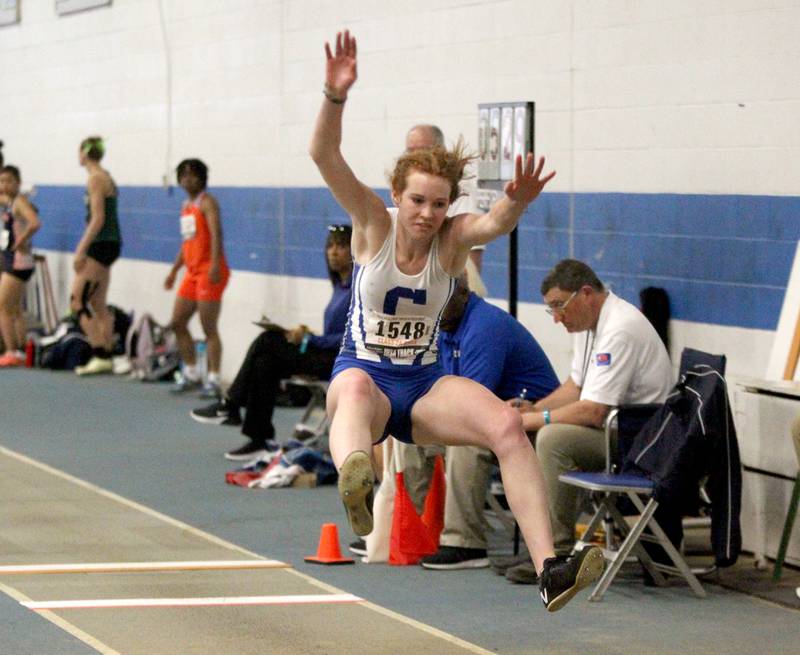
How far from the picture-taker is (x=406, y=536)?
6992mm

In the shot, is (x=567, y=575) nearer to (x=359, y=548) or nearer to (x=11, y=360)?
(x=359, y=548)

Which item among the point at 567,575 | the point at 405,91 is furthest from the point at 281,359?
the point at 567,575

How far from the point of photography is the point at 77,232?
16.4 meters

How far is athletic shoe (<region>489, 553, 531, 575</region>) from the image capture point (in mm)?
6738

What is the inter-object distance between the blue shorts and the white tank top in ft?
0.08

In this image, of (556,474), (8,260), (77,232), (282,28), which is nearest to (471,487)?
(556,474)

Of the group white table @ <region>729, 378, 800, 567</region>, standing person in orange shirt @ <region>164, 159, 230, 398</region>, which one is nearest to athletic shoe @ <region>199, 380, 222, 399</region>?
standing person in orange shirt @ <region>164, 159, 230, 398</region>

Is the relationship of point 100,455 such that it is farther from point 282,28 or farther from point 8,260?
point 8,260

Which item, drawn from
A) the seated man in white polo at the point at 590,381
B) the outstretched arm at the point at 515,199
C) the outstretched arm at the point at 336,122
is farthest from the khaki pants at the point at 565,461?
the outstretched arm at the point at 336,122

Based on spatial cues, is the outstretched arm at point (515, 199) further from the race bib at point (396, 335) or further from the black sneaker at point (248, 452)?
the black sneaker at point (248, 452)

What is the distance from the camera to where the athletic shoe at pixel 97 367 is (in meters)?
13.7

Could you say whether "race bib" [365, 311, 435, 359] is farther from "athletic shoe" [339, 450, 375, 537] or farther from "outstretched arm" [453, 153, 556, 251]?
"athletic shoe" [339, 450, 375, 537]

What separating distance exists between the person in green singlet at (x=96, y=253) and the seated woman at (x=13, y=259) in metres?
1.00

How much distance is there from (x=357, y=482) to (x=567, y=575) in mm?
702
